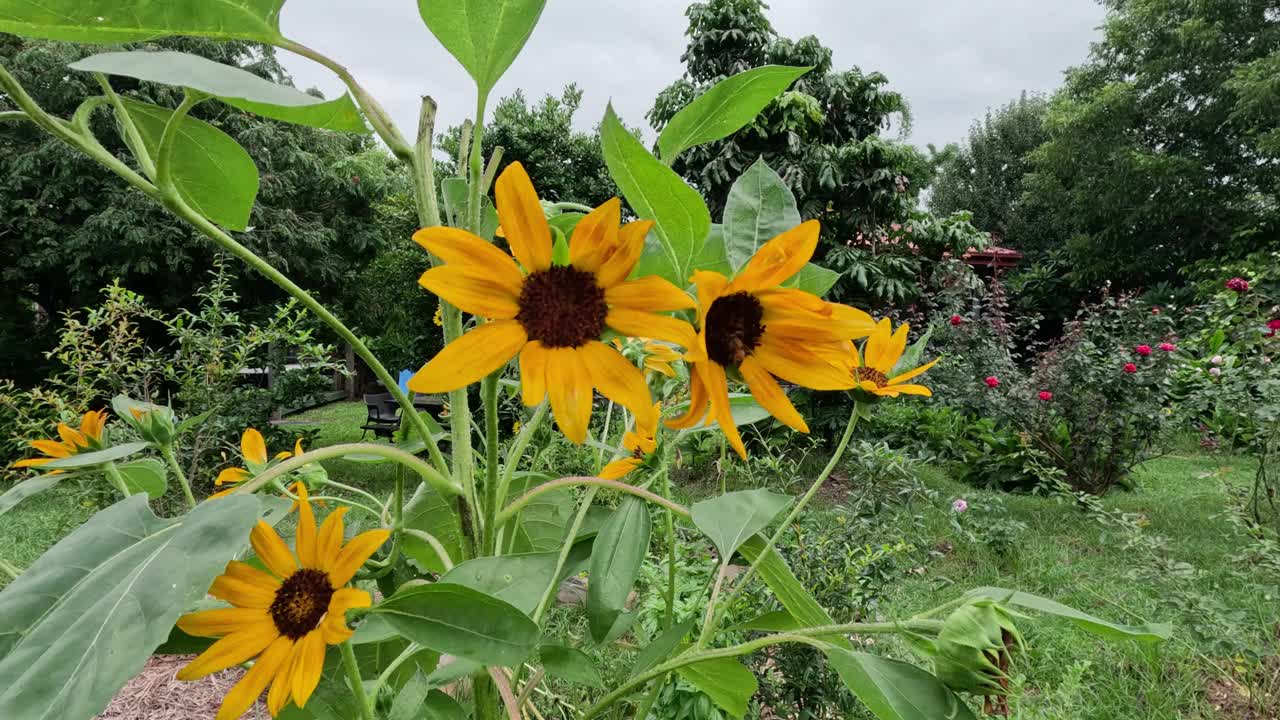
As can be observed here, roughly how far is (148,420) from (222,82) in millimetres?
314

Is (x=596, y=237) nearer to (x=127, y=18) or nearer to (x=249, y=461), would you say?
(x=127, y=18)

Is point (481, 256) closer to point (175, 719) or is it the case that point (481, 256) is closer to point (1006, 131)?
point (175, 719)

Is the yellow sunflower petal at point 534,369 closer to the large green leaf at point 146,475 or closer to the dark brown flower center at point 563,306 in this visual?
the dark brown flower center at point 563,306

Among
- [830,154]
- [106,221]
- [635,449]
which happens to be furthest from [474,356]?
[106,221]

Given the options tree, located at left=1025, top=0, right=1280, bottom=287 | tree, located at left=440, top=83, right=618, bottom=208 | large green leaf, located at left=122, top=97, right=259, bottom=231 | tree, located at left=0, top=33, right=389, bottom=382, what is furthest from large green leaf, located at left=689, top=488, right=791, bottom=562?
tree, located at left=1025, top=0, right=1280, bottom=287

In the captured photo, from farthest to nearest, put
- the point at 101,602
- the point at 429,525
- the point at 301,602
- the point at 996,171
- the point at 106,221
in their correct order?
the point at 996,171 < the point at 106,221 < the point at 429,525 < the point at 301,602 < the point at 101,602

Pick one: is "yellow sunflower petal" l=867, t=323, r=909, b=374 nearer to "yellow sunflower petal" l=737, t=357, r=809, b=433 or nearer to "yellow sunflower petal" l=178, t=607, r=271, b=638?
"yellow sunflower petal" l=737, t=357, r=809, b=433

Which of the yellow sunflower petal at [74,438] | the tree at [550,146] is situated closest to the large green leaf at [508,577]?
the yellow sunflower petal at [74,438]

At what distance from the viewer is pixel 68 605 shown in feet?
0.55

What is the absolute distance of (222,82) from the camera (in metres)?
0.19

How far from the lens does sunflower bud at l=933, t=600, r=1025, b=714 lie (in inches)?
9.3

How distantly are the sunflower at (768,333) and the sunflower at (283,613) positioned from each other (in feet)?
0.46

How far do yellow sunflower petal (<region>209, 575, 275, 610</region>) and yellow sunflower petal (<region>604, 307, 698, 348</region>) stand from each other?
0.17 meters

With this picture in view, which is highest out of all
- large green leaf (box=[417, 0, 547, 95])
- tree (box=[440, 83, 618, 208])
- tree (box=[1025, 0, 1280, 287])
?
tree (box=[1025, 0, 1280, 287])
